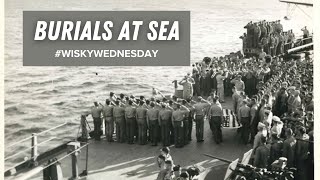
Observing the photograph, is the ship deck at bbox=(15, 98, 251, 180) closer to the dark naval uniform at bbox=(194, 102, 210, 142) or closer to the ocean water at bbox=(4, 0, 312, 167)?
the dark naval uniform at bbox=(194, 102, 210, 142)

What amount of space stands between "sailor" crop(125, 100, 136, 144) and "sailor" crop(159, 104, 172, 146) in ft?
1.72

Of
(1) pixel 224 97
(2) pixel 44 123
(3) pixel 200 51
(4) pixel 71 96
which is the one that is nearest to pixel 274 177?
(1) pixel 224 97

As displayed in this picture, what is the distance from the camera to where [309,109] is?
289 inches

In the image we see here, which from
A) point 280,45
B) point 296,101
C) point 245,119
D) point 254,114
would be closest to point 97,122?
point 245,119

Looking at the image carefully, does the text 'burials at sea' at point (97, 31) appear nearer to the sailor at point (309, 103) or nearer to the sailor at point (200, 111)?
the sailor at point (200, 111)

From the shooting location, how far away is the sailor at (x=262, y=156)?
18.9 ft

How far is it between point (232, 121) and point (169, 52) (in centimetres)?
261

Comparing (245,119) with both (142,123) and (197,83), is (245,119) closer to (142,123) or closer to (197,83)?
(142,123)

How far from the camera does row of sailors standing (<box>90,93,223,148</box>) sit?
24.8 ft

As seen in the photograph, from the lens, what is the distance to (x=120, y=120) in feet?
25.8

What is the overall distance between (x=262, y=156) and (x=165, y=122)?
224cm

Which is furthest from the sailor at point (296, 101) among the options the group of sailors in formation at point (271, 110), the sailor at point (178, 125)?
the sailor at point (178, 125)

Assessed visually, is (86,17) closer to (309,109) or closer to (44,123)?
(309,109)

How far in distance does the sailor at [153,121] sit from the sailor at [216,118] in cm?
95
